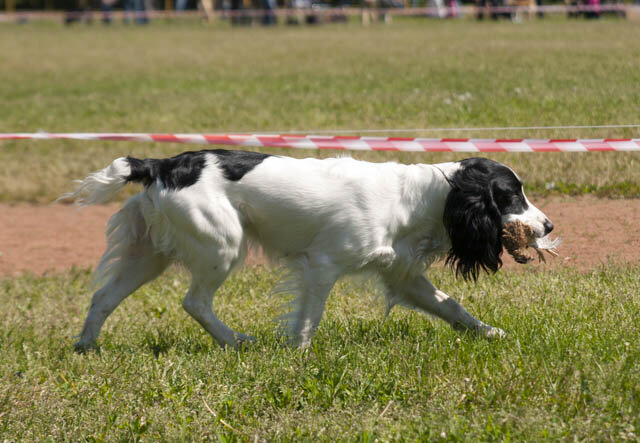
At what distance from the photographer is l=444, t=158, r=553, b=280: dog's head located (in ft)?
16.3

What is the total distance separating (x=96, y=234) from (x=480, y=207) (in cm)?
563

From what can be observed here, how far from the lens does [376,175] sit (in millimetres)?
5102

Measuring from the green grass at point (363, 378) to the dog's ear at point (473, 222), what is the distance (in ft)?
1.53

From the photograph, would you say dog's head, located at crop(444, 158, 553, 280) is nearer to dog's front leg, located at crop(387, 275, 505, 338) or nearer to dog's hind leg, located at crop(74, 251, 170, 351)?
dog's front leg, located at crop(387, 275, 505, 338)

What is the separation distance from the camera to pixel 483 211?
16.3 ft

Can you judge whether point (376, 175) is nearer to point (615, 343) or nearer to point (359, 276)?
point (359, 276)

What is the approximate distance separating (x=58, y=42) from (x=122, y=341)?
83.3 feet

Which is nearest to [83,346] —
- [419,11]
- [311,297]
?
[311,297]

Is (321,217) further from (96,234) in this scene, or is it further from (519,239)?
(96,234)

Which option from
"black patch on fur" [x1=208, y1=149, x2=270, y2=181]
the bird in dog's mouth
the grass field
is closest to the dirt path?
the grass field

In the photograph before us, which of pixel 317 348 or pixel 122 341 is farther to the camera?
pixel 122 341

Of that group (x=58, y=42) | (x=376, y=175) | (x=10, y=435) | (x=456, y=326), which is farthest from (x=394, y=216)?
(x=58, y=42)

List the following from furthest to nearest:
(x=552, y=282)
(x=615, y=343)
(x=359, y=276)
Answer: (x=552, y=282) → (x=359, y=276) → (x=615, y=343)

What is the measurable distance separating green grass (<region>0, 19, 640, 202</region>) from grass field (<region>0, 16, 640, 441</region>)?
0.05 m
